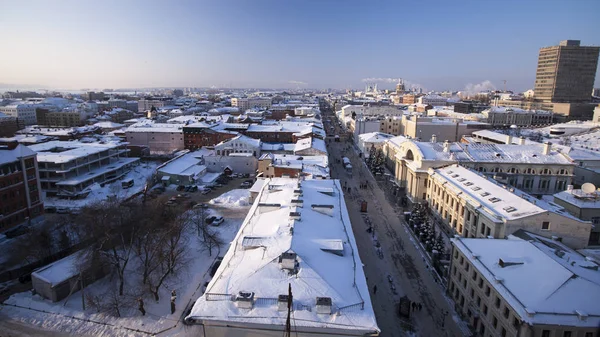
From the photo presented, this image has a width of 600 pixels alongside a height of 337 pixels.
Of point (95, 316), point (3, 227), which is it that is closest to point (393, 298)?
point (95, 316)

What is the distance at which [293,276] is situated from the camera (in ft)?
55.2

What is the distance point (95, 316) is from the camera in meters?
21.6

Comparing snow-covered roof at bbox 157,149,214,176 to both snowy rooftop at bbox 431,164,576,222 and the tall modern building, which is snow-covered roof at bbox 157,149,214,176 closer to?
snowy rooftop at bbox 431,164,576,222

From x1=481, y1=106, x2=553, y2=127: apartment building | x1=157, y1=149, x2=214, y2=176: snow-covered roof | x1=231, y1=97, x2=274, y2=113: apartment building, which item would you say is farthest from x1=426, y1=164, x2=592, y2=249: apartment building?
x1=231, y1=97, x2=274, y2=113: apartment building

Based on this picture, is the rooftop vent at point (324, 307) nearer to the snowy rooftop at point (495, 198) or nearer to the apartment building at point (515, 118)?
the snowy rooftop at point (495, 198)

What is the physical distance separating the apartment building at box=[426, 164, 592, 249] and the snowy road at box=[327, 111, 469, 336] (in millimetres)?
4918

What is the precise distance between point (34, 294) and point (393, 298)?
77.1 ft

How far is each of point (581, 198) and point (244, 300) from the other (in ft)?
101

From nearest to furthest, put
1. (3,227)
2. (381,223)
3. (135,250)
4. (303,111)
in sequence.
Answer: (135,250) → (3,227) → (381,223) → (303,111)

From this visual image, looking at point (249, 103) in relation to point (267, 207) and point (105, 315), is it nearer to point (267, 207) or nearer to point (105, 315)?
point (267, 207)

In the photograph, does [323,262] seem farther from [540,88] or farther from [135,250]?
[540,88]

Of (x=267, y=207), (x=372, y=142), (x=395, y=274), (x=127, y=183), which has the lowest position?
(x=395, y=274)

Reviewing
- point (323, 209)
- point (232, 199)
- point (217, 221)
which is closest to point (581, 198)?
point (323, 209)

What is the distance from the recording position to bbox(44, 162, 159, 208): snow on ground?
136 feet
